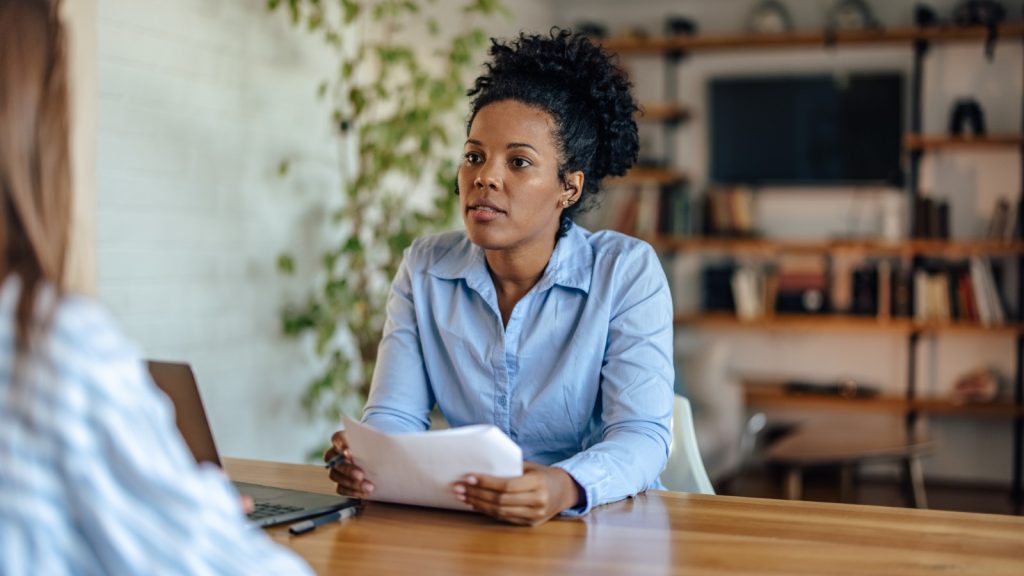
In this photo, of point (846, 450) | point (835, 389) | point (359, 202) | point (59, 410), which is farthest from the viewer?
point (835, 389)

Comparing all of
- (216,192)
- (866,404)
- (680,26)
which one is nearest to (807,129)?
(680,26)

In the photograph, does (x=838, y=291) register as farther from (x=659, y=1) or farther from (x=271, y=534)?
(x=271, y=534)

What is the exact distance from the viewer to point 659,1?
587cm

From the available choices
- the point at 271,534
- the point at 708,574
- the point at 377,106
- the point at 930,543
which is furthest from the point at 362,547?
the point at 377,106

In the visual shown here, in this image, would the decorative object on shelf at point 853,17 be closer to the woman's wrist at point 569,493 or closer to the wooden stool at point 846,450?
the wooden stool at point 846,450

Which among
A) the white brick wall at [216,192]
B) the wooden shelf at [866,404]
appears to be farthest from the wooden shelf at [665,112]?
the white brick wall at [216,192]

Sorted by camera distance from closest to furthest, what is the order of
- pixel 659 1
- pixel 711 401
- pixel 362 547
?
pixel 362 547
pixel 711 401
pixel 659 1

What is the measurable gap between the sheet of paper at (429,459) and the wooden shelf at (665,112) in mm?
4318

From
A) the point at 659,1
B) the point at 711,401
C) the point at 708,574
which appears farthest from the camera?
the point at 659,1

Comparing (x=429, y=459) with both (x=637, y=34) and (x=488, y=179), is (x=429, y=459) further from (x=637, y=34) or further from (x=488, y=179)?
(x=637, y=34)

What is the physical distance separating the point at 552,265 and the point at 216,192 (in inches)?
51.5

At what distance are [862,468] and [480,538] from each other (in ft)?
15.2

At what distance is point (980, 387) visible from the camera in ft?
17.2

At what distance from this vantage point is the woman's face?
1759 millimetres
